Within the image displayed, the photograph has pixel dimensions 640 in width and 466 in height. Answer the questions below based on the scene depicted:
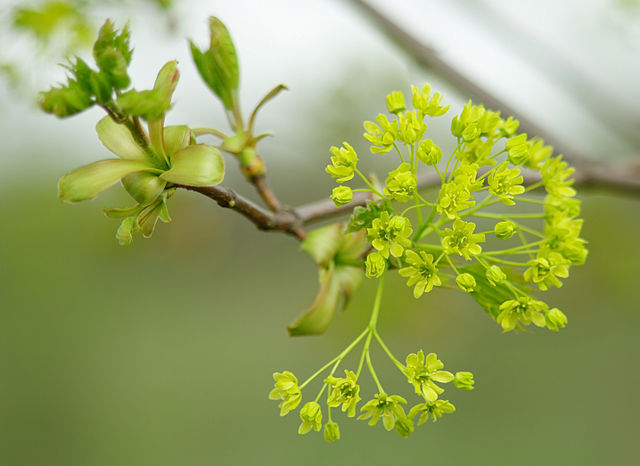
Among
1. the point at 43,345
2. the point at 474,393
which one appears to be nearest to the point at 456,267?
the point at 474,393

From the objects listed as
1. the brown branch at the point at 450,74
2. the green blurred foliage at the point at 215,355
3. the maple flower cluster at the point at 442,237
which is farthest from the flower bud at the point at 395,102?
the green blurred foliage at the point at 215,355

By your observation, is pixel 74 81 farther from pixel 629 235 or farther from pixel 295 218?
pixel 629 235

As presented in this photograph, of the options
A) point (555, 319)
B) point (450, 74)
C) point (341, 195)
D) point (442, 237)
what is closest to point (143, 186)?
point (341, 195)

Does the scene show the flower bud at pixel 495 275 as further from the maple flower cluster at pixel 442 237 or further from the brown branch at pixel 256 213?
the brown branch at pixel 256 213

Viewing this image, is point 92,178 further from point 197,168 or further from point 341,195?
point 341,195

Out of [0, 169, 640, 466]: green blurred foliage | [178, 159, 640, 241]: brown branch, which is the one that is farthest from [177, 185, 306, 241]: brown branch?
[0, 169, 640, 466]: green blurred foliage
